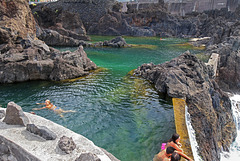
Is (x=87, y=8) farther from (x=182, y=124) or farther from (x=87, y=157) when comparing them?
(x=87, y=157)

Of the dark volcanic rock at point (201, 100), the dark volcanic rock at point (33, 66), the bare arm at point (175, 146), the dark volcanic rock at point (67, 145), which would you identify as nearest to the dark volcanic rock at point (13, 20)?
the dark volcanic rock at point (33, 66)

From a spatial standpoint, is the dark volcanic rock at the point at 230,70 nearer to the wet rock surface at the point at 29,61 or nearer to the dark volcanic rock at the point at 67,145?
the wet rock surface at the point at 29,61

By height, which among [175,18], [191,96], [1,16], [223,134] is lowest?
[223,134]

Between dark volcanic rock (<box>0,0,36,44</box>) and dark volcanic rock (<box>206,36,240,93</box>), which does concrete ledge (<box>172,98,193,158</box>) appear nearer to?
dark volcanic rock (<box>206,36,240,93</box>)

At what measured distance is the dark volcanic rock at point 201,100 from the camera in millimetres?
8344

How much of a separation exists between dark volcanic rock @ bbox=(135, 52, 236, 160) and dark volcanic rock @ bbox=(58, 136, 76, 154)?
18.4ft

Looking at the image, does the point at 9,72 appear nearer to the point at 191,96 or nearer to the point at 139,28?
the point at 191,96

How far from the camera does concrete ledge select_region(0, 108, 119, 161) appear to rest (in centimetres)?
372

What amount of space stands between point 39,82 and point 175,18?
173ft

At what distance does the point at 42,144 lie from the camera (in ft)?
13.1

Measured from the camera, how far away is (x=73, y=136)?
4.38 meters

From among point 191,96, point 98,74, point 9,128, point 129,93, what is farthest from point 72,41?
point 9,128

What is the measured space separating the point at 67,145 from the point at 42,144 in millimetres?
603

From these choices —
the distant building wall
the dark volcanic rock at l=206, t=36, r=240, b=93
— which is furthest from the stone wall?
the dark volcanic rock at l=206, t=36, r=240, b=93
